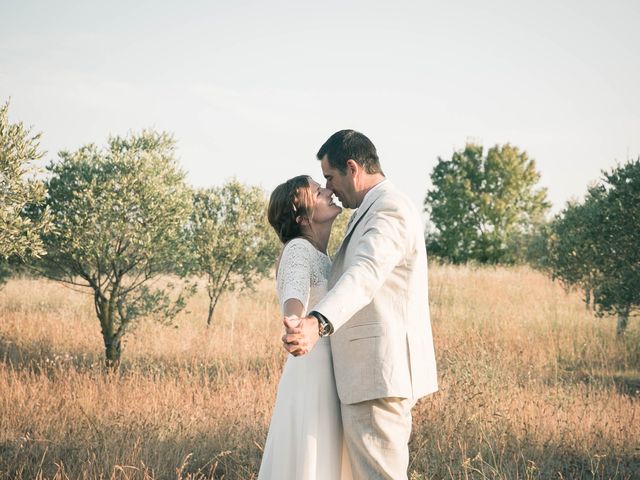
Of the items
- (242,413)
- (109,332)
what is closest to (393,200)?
(242,413)

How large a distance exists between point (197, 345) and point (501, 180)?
3964 centimetres

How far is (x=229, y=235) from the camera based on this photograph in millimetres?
13031

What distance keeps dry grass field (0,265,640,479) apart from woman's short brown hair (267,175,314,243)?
1.75 meters

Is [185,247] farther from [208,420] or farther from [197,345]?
[208,420]

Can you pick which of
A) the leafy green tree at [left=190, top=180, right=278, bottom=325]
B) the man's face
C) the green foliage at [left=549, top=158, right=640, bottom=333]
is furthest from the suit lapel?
the leafy green tree at [left=190, top=180, right=278, bottom=325]

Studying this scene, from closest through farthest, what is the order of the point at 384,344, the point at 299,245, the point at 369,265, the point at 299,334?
the point at 299,334 < the point at 369,265 < the point at 384,344 < the point at 299,245

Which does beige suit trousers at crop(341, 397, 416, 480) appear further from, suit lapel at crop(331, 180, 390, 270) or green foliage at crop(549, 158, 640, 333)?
green foliage at crop(549, 158, 640, 333)

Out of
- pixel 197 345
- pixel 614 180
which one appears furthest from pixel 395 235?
pixel 614 180

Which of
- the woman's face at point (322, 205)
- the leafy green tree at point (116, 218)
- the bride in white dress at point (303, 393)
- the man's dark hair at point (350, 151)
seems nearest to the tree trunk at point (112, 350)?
the leafy green tree at point (116, 218)

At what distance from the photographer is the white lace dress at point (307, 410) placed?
3.35m

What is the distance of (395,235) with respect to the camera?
10.5 feet

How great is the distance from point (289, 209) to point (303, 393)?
1.06 meters

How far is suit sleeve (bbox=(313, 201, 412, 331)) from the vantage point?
279 cm

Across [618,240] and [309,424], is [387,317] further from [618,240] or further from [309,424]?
[618,240]
